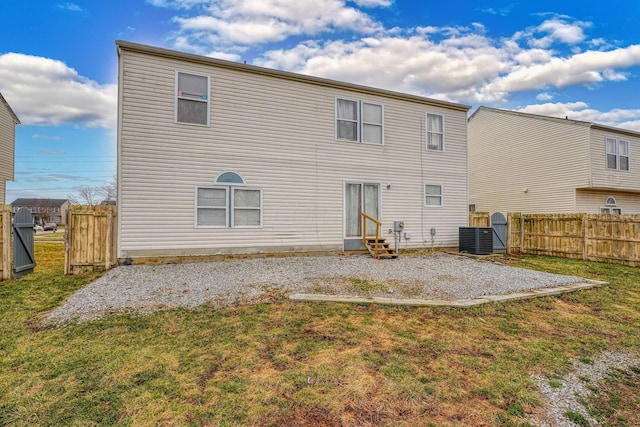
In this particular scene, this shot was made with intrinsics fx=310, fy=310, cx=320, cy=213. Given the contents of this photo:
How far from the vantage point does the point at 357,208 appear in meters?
10.7

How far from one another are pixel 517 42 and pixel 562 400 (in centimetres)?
1674

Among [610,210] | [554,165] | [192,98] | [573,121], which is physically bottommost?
[610,210]

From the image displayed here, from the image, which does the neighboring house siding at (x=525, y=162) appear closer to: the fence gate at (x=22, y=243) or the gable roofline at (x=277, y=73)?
the gable roofline at (x=277, y=73)

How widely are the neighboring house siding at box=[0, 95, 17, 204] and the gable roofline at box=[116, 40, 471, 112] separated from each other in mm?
14971

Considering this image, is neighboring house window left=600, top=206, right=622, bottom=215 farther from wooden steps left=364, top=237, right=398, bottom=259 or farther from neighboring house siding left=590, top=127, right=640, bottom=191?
wooden steps left=364, top=237, right=398, bottom=259

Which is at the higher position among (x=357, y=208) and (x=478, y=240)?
(x=357, y=208)

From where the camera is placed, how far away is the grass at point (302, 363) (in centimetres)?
244

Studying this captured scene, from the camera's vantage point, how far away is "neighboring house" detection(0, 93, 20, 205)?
16859 millimetres

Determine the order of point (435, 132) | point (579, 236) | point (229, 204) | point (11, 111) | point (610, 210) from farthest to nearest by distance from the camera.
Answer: point (11, 111), point (610, 210), point (435, 132), point (579, 236), point (229, 204)

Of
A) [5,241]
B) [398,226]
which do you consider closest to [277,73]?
[398,226]

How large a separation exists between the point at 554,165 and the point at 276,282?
16.1 meters

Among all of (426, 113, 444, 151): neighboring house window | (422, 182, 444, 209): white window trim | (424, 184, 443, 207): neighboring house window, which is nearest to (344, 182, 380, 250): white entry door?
(422, 182, 444, 209): white window trim

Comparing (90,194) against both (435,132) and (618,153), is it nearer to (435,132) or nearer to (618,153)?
(435,132)

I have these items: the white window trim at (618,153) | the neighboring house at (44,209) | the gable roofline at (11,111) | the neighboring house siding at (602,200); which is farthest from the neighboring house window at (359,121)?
the neighboring house at (44,209)
